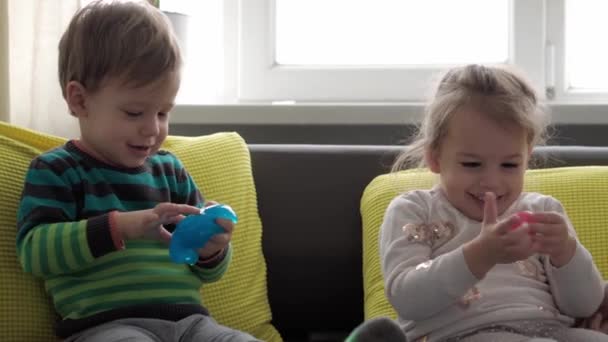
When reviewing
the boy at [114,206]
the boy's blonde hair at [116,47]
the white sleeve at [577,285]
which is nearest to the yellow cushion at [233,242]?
the boy at [114,206]

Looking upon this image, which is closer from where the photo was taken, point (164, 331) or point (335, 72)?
point (164, 331)

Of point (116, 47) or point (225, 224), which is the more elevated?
point (116, 47)

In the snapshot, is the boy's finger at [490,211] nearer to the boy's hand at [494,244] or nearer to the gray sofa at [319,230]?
the boy's hand at [494,244]

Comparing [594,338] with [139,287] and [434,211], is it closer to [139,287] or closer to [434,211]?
[434,211]

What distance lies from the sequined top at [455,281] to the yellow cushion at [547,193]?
246 millimetres

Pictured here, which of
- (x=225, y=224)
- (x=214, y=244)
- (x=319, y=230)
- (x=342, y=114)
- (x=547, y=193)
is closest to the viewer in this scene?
(x=225, y=224)

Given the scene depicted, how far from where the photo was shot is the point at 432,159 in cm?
144

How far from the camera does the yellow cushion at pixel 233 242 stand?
1.46 m

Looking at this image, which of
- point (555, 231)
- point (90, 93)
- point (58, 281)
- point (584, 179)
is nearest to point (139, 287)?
point (58, 281)

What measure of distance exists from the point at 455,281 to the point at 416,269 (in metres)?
0.07

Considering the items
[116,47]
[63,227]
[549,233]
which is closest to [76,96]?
[116,47]

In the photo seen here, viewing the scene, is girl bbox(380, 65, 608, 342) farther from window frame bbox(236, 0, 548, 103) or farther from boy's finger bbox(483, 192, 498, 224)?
window frame bbox(236, 0, 548, 103)

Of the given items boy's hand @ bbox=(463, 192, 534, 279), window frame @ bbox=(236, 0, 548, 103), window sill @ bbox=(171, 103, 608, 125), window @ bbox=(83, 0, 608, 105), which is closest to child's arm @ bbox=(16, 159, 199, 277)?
boy's hand @ bbox=(463, 192, 534, 279)

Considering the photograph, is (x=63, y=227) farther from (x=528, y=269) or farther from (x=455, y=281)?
(x=528, y=269)
